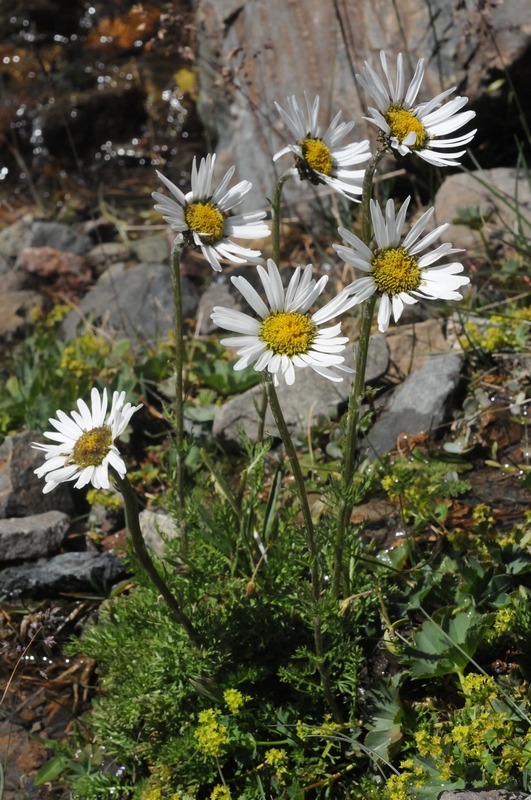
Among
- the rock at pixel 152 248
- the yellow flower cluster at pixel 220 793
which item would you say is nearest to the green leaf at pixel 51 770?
the yellow flower cluster at pixel 220 793

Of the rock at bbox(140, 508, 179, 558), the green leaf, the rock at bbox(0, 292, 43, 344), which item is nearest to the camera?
the green leaf

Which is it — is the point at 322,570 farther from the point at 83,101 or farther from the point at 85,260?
the point at 83,101

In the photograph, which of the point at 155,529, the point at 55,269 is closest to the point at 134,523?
the point at 155,529

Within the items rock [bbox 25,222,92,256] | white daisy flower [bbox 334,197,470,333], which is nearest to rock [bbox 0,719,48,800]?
white daisy flower [bbox 334,197,470,333]

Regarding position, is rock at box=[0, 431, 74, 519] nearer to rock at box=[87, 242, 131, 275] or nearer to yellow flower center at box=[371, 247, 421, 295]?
yellow flower center at box=[371, 247, 421, 295]

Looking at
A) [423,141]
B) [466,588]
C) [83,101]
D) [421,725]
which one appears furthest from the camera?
[83,101]

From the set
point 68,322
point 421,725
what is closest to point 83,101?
point 68,322
